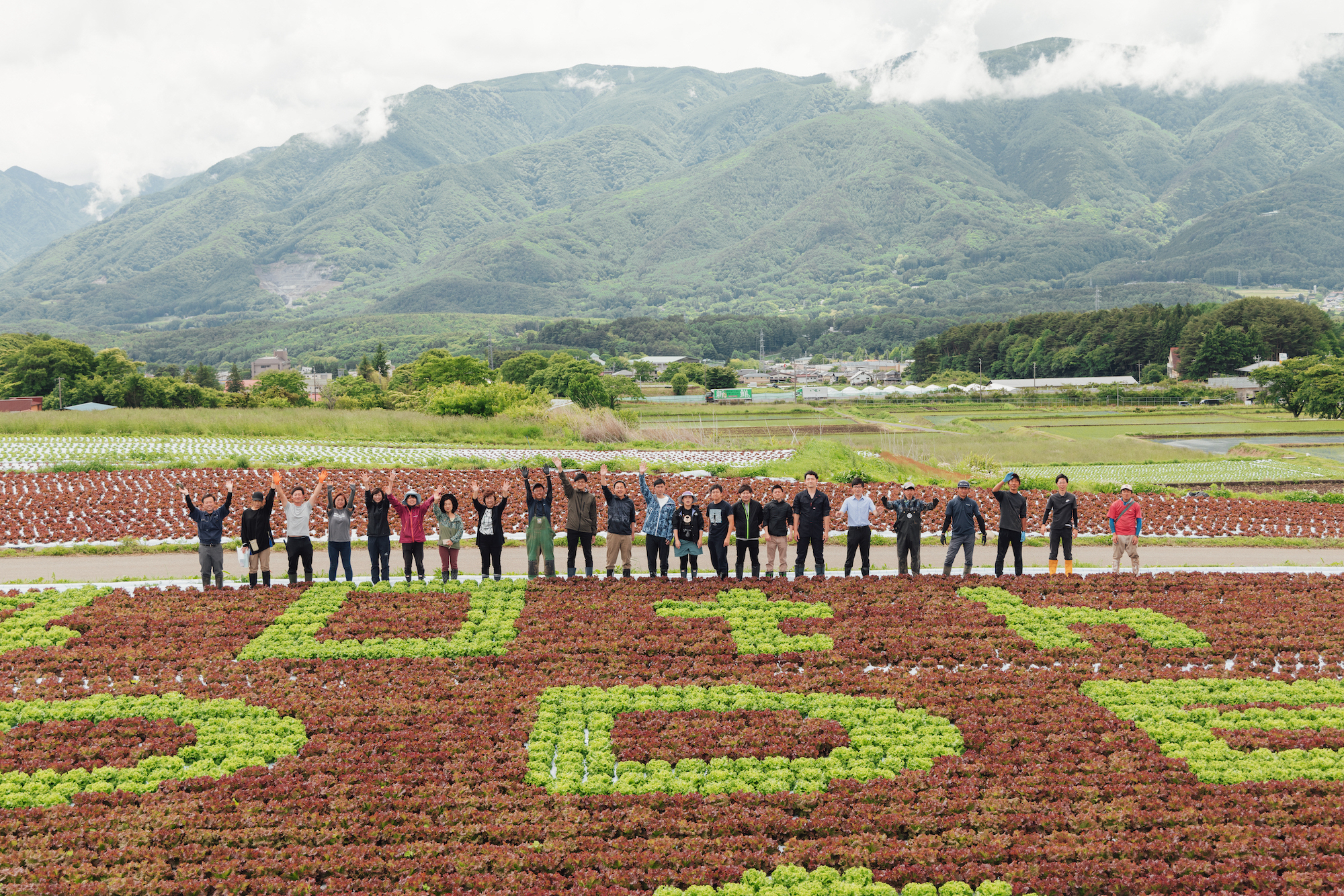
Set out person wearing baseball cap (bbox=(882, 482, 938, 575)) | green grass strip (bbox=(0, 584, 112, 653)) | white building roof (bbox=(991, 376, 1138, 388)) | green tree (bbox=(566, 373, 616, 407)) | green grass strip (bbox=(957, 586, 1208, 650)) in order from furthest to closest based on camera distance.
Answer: white building roof (bbox=(991, 376, 1138, 388)) → green tree (bbox=(566, 373, 616, 407)) → person wearing baseball cap (bbox=(882, 482, 938, 575)) → green grass strip (bbox=(957, 586, 1208, 650)) → green grass strip (bbox=(0, 584, 112, 653))

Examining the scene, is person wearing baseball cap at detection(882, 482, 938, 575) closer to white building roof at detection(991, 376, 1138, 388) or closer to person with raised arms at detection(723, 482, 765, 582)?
person with raised arms at detection(723, 482, 765, 582)

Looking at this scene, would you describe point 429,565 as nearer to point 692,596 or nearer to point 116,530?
point 692,596

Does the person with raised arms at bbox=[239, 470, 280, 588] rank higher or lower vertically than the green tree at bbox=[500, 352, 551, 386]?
lower

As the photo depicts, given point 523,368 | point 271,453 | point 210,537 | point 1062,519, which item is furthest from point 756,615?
point 523,368

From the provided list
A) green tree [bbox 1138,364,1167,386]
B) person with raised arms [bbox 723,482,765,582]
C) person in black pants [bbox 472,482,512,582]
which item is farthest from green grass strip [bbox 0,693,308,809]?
green tree [bbox 1138,364,1167,386]

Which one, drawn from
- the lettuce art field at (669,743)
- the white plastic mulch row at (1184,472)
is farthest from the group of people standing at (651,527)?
Result: the white plastic mulch row at (1184,472)

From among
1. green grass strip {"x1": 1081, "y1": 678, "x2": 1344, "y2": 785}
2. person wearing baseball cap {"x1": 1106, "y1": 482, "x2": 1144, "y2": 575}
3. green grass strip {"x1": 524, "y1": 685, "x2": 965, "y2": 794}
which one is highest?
person wearing baseball cap {"x1": 1106, "y1": 482, "x2": 1144, "y2": 575}

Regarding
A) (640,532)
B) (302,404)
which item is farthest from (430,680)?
(302,404)
